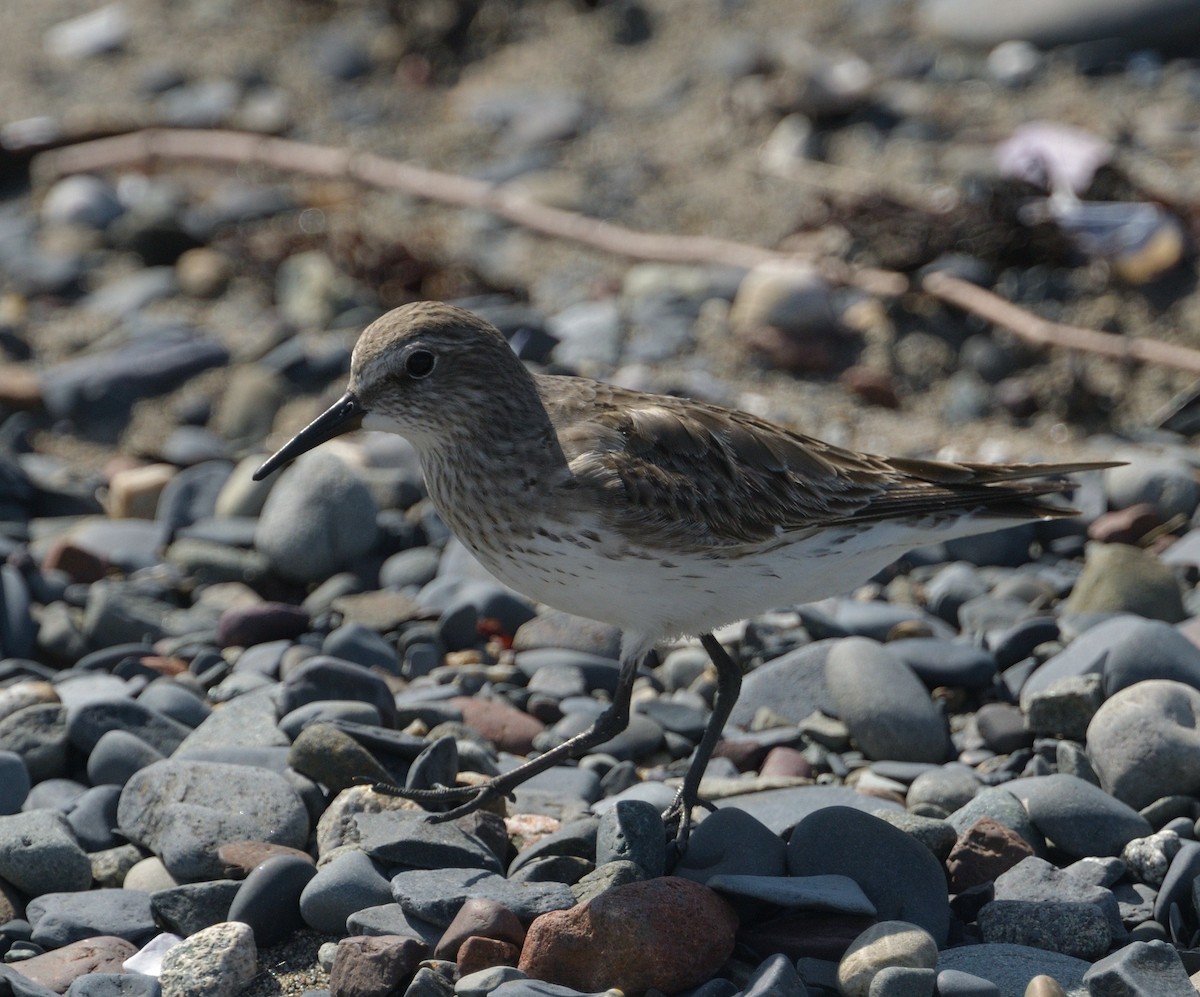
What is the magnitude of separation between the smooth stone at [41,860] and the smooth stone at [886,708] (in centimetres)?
251

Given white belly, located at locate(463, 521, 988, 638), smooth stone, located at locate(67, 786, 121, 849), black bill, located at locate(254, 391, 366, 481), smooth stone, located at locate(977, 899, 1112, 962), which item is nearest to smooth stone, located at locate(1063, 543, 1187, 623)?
white belly, located at locate(463, 521, 988, 638)

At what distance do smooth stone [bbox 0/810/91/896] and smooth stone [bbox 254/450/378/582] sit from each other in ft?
7.10

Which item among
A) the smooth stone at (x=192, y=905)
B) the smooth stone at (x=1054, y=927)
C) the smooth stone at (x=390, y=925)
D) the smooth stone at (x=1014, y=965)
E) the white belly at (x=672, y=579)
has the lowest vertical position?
the smooth stone at (x=1054, y=927)

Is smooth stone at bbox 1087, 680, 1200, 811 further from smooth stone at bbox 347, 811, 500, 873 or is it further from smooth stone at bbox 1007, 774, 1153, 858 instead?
smooth stone at bbox 347, 811, 500, 873

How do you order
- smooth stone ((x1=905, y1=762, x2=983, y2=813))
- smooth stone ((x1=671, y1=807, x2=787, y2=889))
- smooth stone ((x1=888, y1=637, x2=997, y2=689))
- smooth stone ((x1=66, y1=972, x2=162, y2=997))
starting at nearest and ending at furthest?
smooth stone ((x1=66, y1=972, x2=162, y2=997)), smooth stone ((x1=671, y1=807, x2=787, y2=889)), smooth stone ((x1=905, y1=762, x2=983, y2=813)), smooth stone ((x1=888, y1=637, x2=997, y2=689))

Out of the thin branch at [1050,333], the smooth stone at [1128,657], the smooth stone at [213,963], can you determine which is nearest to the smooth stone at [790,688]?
the smooth stone at [1128,657]

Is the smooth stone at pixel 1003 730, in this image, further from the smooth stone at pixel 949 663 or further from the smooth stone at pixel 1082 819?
the smooth stone at pixel 1082 819

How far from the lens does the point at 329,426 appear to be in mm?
4641

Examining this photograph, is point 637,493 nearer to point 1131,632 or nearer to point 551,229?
point 1131,632

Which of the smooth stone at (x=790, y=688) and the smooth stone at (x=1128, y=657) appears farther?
the smooth stone at (x=790, y=688)

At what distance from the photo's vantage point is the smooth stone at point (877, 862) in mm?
4129

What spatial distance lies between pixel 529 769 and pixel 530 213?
218 inches

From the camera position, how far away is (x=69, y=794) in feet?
15.9

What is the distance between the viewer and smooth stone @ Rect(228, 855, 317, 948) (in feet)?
13.6
